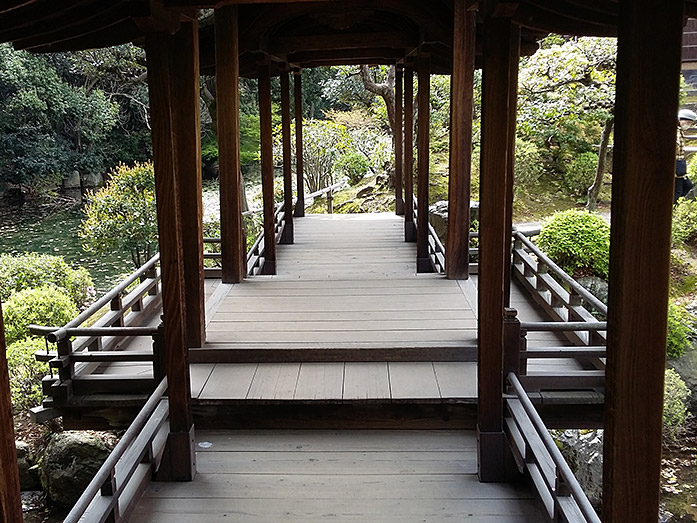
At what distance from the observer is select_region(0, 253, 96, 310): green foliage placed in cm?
1041

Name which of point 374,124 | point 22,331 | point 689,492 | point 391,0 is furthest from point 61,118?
point 689,492

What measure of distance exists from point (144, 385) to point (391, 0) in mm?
4221

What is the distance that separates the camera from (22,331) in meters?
8.58

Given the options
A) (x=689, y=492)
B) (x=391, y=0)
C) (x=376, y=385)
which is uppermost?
(x=391, y=0)

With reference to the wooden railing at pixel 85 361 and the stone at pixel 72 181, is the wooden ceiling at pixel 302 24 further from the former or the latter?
the stone at pixel 72 181

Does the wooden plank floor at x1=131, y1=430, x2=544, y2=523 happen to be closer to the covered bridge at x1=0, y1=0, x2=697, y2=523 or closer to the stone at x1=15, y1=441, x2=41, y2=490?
the covered bridge at x1=0, y1=0, x2=697, y2=523

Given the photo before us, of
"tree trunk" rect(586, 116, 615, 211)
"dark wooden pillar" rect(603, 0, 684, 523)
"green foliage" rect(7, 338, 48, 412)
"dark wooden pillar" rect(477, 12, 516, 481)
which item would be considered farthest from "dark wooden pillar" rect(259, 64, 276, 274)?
"tree trunk" rect(586, 116, 615, 211)

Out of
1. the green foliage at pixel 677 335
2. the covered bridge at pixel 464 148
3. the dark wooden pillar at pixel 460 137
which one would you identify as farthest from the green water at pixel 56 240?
the green foliage at pixel 677 335

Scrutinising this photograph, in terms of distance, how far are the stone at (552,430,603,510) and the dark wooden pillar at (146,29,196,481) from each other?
4.85 m

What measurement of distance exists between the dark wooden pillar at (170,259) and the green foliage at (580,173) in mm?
14042

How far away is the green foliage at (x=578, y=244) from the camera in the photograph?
9562 millimetres

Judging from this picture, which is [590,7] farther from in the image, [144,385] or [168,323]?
[144,385]

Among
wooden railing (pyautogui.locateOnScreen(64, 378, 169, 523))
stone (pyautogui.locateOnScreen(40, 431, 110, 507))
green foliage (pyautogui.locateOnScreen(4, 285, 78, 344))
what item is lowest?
stone (pyautogui.locateOnScreen(40, 431, 110, 507))

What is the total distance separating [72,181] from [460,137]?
711 inches
